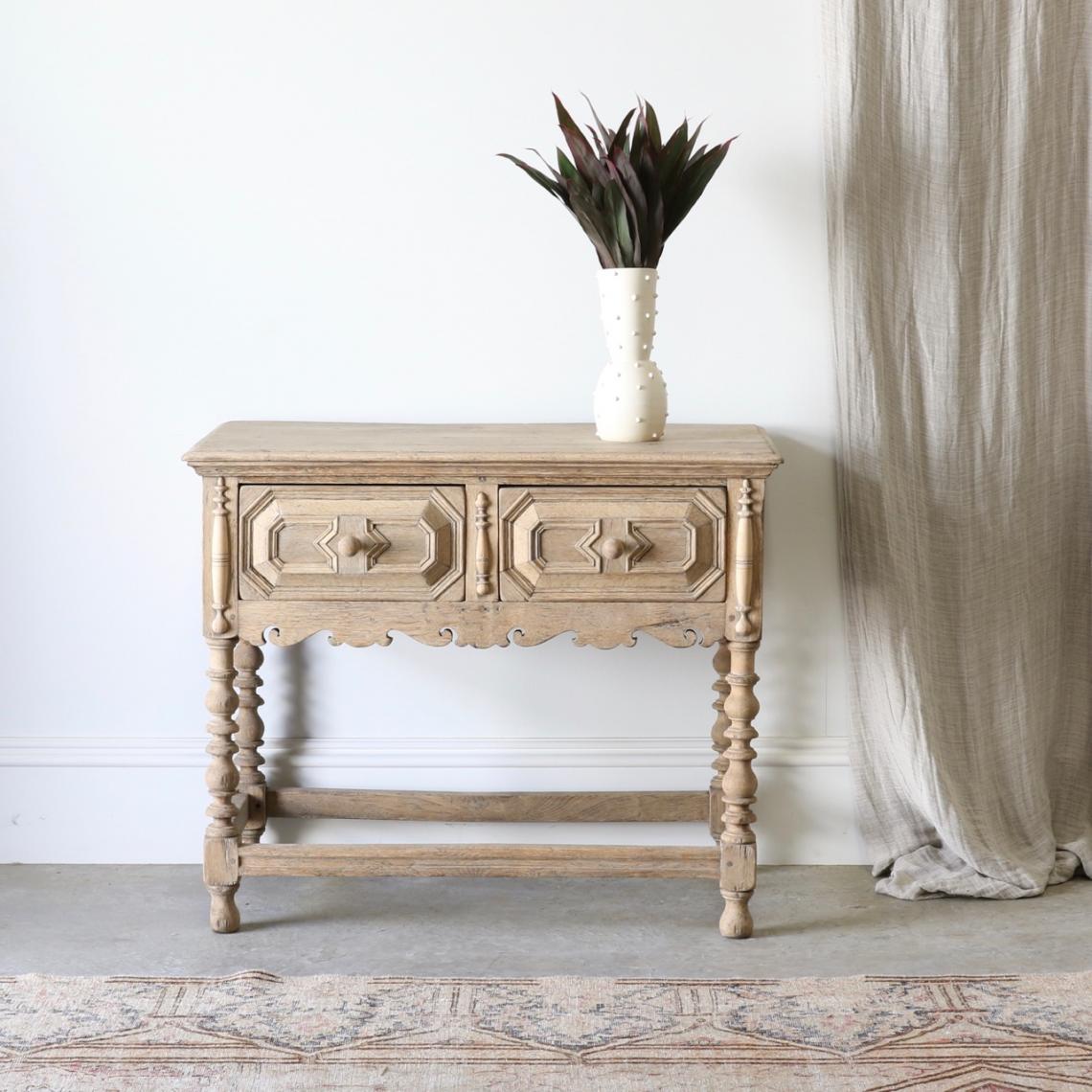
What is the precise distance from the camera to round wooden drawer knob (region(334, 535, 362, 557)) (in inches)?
85.5

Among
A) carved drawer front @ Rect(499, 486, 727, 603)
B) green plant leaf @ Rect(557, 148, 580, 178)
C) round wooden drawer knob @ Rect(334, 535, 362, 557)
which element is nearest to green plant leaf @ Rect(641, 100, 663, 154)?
green plant leaf @ Rect(557, 148, 580, 178)

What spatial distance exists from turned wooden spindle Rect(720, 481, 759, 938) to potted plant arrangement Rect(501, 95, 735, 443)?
27 centimetres

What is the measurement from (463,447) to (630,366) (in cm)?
35

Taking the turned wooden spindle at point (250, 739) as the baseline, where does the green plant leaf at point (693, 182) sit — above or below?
above

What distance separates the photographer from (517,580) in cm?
220

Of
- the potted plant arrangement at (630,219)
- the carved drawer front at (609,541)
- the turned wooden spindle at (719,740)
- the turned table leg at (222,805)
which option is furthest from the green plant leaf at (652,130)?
the turned table leg at (222,805)

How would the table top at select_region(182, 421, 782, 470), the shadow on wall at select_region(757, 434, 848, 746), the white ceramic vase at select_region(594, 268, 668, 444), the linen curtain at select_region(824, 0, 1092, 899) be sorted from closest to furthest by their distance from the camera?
the table top at select_region(182, 421, 782, 470)
the white ceramic vase at select_region(594, 268, 668, 444)
the linen curtain at select_region(824, 0, 1092, 899)
the shadow on wall at select_region(757, 434, 848, 746)

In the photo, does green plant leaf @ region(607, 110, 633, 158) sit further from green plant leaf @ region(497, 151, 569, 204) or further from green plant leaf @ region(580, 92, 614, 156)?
green plant leaf @ region(497, 151, 569, 204)

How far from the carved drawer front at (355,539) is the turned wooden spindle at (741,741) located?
1.61 ft

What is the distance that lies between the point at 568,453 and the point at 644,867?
0.77 m

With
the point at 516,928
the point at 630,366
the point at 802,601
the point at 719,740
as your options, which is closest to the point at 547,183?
the point at 630,366

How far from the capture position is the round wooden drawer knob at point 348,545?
7.13 ft

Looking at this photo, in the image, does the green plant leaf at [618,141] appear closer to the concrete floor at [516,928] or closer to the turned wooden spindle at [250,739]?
the turned wooden spindle at [250,739]

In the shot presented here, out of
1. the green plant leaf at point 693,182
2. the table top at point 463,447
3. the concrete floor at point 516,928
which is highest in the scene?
the green plant leaf at point 693,182
